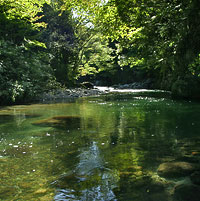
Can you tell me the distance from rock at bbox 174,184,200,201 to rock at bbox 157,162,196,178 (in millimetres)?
395

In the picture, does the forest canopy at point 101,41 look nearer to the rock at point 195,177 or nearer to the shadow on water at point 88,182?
the rock at point 195,177

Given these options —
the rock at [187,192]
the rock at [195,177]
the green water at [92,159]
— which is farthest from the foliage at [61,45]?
the rock at [187,192]

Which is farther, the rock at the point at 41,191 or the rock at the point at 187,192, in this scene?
the rock at the point at 41,191

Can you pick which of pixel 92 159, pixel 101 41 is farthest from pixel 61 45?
pixel 92 159

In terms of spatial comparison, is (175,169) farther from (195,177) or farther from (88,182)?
(88,182)

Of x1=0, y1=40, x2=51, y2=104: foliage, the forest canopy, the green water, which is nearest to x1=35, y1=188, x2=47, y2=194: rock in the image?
the green water

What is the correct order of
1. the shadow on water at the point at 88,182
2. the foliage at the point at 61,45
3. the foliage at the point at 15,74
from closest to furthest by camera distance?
the shadow on water at the point at 88,182 < the foliage at the point at 15,74 < the foliage at the point at 61,45

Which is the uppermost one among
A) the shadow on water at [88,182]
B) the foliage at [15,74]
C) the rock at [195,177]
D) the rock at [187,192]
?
the foliage at [15,74]

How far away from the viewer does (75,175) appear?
12.4 feet

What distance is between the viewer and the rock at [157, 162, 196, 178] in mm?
3546

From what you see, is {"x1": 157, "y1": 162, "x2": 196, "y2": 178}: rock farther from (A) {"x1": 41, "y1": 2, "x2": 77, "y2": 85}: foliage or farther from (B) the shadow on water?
(A) {"x1": 41, "y1": 2, "x2": 77, "y2": 85}: foliage

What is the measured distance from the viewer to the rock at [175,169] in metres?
3.55

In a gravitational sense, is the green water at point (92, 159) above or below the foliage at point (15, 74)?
below

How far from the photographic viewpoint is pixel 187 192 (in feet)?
9.67
